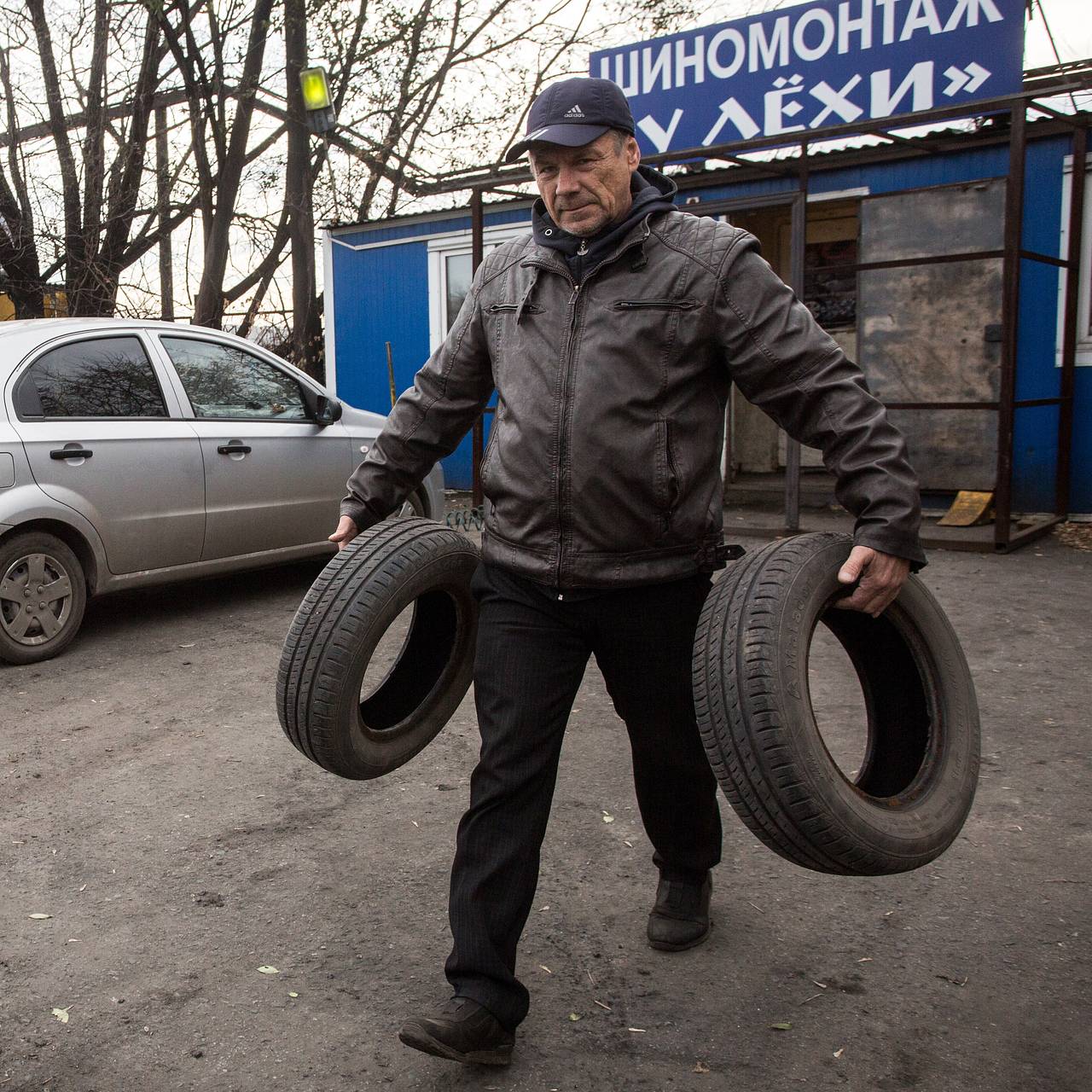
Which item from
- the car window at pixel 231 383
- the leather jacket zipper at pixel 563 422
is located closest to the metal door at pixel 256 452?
the car window at pixel 231 383

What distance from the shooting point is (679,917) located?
9.47ft

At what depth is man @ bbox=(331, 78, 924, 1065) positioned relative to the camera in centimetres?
237

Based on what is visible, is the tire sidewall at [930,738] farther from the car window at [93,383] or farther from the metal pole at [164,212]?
the metal pole at [164,212]

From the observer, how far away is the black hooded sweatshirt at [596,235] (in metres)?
2.44

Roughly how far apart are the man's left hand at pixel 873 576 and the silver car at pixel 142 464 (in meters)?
4.40

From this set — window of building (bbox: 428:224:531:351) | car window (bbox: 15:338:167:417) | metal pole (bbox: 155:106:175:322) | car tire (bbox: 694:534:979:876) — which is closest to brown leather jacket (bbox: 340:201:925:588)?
car tire (bbox: 694:534:979:876)

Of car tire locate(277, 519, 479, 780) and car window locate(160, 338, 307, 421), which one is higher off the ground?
car window locate(160, 338, 307, 421)

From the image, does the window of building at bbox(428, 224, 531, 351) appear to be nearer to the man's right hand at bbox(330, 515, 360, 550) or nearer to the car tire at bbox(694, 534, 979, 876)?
the man's right hand at bbox(330, 515, 360, 550)

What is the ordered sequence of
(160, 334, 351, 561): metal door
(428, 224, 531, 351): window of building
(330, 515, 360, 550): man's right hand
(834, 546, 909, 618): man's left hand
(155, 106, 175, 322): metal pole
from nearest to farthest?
1. (834, 546, 909, 618): man's left hand
2. (330, 515, 360, 550): man's right hand
3. (160, 334, 351, 561): metal door
4. (428, 224, 531, 351): window of building
5. (155, 106, 175, 322): metal pole

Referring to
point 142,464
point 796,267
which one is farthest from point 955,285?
point 142,464

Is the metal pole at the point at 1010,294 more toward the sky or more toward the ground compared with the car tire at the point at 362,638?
more toward the sky

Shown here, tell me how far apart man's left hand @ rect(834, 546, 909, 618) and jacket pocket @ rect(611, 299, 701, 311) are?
0.62 metres

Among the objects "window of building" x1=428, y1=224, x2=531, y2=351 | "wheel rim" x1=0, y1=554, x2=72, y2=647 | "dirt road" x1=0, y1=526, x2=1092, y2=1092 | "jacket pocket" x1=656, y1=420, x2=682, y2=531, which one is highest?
"window of building" x1=428, y1=224, x2=531, y2=351

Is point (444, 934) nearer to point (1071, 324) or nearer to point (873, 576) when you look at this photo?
point (873, 576)
